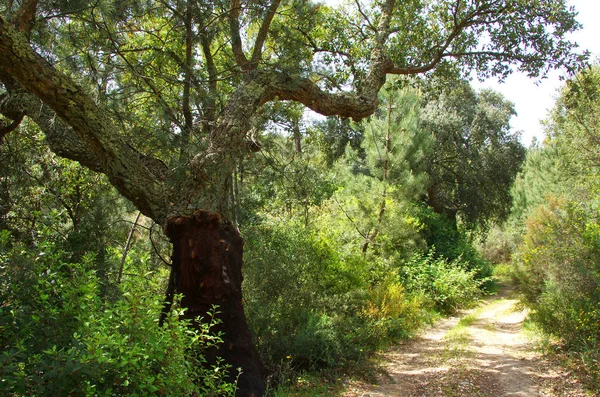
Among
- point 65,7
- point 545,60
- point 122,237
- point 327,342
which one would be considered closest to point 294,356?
point 327,342

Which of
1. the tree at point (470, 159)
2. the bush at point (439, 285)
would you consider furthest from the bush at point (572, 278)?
the tree at point (470, 159)

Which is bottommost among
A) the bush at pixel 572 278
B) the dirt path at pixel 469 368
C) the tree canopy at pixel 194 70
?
the dirt path at pixel 469 368

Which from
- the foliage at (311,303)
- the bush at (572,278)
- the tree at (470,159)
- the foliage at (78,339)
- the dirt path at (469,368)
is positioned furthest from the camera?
the tree at (470,159)

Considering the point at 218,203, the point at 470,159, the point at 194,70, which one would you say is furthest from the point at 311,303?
the point at 470,159

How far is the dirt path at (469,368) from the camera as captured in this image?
5.66 meters

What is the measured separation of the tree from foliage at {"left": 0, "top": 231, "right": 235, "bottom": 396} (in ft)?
54.7

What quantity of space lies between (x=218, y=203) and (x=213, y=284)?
2.89ft

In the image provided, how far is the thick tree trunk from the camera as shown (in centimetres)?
444

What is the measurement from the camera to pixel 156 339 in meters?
2.96

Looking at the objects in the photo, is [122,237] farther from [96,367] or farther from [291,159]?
[96,367]

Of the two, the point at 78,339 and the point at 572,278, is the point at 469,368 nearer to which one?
the point at 572,278

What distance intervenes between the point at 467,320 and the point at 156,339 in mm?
9479

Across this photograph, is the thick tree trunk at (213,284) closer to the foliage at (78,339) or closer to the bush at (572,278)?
the foliage at (78,339)

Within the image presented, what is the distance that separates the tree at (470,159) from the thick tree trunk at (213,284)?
1506cm
